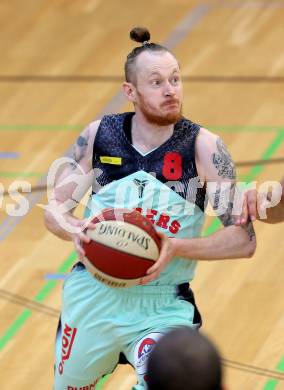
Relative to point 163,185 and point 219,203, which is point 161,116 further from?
point 219,203

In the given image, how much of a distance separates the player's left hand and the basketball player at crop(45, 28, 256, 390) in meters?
0.13

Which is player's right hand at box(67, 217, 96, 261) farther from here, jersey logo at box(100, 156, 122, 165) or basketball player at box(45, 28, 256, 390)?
jersey logo at box(100, 156, 122, 165)

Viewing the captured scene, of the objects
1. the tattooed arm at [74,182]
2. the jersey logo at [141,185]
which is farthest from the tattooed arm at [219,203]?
the tattooed arm at [74,182]

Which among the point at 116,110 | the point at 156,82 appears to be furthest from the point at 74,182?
the point at 116,110

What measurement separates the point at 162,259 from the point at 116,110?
5.83 m

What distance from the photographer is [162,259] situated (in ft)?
19.9

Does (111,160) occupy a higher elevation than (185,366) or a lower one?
lower

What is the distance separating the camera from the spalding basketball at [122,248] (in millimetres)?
6055

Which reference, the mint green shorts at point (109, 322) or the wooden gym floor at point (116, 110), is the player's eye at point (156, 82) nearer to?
the mint green shorts at point (109, 322)

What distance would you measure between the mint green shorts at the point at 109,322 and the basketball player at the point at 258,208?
2.05ft

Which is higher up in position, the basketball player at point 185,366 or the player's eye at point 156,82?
the player's eye at point 156,82

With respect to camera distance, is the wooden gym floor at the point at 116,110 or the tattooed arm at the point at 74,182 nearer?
the tattooed arm at the point at 74,182

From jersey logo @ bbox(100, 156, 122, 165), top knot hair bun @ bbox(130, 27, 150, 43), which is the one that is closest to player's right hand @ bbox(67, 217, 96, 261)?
jersey logo @ bbox(100, 156, 122, 165)

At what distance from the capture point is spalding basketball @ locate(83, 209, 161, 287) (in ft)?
19.9
